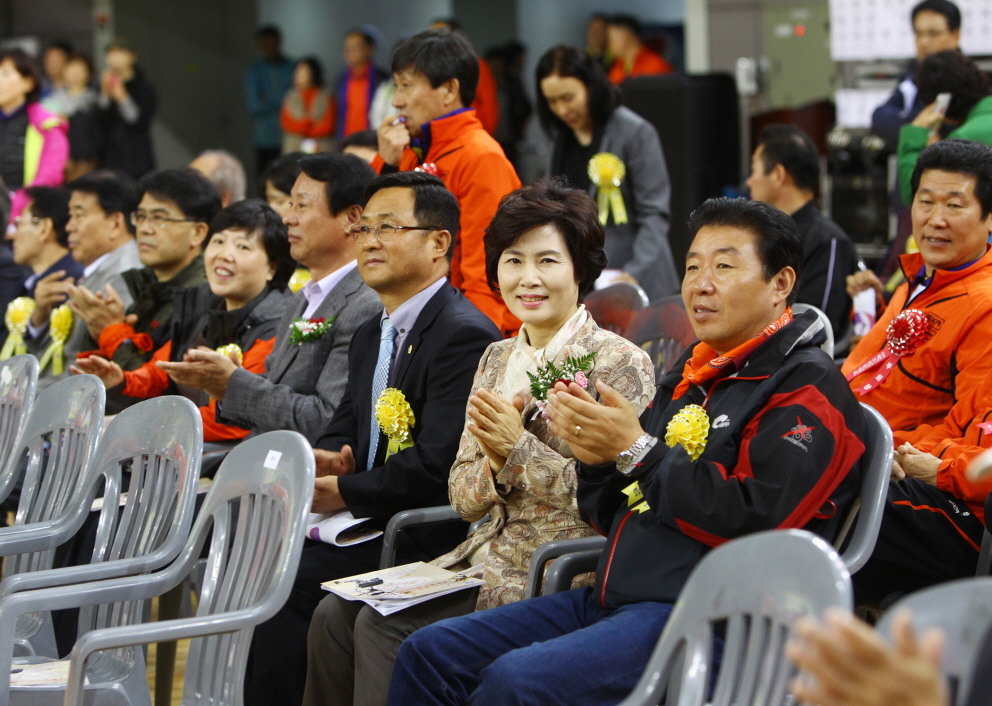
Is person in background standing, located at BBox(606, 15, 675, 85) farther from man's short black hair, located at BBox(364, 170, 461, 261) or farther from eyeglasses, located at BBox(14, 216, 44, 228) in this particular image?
man's short black hair, located at BBox(364, 170, 461, 261)

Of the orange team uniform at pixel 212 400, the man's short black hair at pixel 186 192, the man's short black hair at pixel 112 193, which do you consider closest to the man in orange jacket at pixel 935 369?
the orange team uniform at pixel 212 400

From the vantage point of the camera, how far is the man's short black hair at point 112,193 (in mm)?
4680

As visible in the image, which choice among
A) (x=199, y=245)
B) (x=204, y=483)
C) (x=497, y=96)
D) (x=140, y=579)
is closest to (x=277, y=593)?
(x=140, y=579)

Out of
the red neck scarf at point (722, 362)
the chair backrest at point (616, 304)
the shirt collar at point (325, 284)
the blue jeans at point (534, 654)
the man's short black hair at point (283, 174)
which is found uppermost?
the man's short black hair at point (283, 174)

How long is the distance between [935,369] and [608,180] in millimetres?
1930

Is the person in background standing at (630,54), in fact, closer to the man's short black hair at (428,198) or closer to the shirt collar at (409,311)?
the man's short black hair at (428,198)

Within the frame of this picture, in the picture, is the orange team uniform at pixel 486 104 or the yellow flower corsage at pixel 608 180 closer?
the yellow flower corsage at pixel 608 180

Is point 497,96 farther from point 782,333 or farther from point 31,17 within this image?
point 782,333

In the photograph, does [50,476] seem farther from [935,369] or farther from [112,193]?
[935,369]

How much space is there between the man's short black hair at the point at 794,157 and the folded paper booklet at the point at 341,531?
2201 mm

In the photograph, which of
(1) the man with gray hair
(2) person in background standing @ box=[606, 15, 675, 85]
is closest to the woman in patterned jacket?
(1) the man with gray hair

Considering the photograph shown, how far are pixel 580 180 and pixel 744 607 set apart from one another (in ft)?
9.93

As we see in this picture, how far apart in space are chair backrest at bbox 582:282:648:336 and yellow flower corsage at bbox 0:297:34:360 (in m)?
2.36

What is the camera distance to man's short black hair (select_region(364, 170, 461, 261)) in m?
2.90
